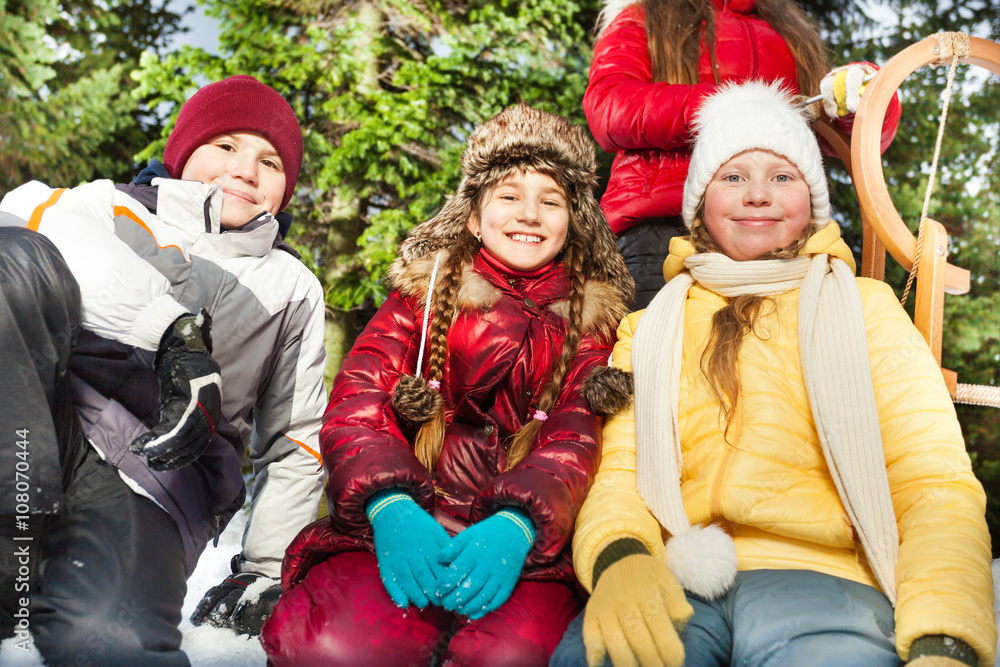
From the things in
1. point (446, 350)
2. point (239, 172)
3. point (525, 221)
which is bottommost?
point (446, 350)

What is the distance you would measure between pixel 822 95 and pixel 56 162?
5839 mm

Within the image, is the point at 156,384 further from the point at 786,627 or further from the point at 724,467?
the point at 786,627

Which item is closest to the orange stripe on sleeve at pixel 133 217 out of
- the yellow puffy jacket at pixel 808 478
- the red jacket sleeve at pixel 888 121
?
the yellow puffy jacket at pixel 808 478

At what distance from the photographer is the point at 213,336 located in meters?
2.03

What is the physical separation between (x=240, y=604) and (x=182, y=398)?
0.80m

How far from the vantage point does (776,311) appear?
1.81m

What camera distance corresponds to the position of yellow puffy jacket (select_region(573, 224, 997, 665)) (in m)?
1.35

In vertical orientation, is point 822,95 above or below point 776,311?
above

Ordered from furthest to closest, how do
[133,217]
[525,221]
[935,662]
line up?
[525,221] → [133,217] → [935,662]

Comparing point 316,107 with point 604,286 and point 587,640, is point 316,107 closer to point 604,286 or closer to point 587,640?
point 604,286

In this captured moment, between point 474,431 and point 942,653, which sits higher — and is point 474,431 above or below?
above

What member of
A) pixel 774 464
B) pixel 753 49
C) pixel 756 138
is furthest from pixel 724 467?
pixel 753 49

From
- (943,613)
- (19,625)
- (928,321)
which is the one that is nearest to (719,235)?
(928,321)

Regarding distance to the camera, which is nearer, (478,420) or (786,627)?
(786,627)
